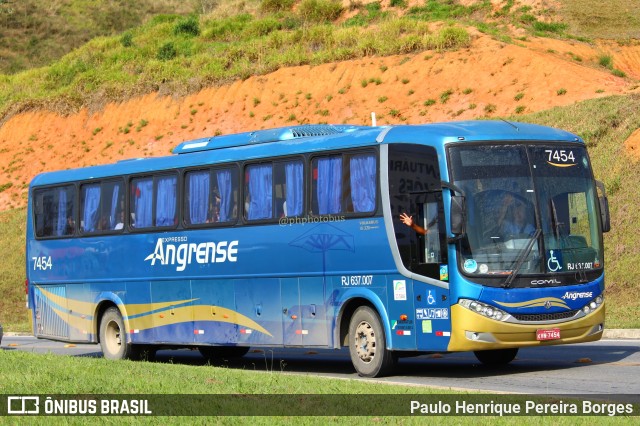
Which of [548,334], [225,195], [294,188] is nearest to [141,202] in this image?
[225,195]

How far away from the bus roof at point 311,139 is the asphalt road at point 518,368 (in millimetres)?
3278

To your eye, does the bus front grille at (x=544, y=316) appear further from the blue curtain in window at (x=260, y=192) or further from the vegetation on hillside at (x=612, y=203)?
the vegetation on hillside at (x=612, y=203)

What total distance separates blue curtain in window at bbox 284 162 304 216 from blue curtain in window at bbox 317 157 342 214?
16.8 inches

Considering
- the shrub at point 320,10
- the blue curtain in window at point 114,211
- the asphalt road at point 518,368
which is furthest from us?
the shrub at point 320,10

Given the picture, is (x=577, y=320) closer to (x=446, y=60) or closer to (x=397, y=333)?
(x=397, y=333)

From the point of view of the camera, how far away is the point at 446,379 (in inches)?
625

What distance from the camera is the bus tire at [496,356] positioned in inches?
692

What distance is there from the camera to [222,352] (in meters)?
21.8

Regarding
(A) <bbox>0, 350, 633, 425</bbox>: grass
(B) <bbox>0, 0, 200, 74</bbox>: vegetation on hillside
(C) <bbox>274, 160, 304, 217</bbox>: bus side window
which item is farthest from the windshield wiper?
(B) <bbox>0, 0, 200, 74</bbox>: vegetation on hillside

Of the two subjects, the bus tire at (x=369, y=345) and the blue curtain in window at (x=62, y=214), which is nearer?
the bus tire at (x=369, y=345)

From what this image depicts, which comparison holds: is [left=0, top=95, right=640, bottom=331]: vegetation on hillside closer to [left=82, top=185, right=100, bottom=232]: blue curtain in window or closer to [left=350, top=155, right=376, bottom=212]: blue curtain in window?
[left=350, top=155, right=376, bottom=212]: blue curtain in window

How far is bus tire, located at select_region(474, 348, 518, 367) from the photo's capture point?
17578mm

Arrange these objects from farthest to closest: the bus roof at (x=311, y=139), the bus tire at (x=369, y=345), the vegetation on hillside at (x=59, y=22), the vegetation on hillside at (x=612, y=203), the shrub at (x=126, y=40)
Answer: the vegetation on hillside at (x=59, y=22), the shrub at (x=126, y=40), the vegetation on hillside at (x=612, y=203), the bus tire at (x=369, y=345), the bus roof at (x=311, y=139)

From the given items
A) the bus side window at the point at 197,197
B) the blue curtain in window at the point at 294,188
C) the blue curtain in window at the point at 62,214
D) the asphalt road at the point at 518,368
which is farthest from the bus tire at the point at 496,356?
the blue curtain in window at the point at 62,214
